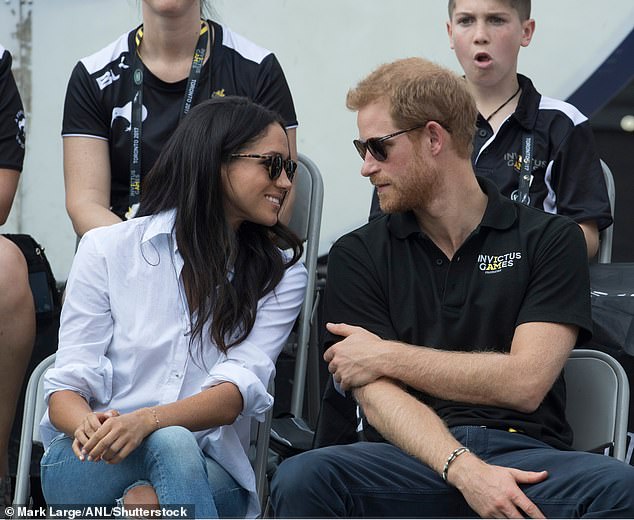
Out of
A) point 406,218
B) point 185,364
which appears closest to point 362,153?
point 406,218

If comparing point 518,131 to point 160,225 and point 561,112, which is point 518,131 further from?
point 160,225

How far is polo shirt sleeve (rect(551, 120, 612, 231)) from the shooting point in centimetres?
363

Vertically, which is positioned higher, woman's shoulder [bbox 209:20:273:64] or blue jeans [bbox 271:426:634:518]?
woman's shoulder [bbox 209:20:273:64]

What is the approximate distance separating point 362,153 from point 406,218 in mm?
198

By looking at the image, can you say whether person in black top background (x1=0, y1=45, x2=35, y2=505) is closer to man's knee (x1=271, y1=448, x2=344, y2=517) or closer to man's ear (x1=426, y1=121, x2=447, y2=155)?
man's knee (x1=271, y1=448, x2=344, y2=517)

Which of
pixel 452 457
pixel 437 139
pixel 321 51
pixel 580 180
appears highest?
pixel 321 51

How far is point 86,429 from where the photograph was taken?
2541 millimetres

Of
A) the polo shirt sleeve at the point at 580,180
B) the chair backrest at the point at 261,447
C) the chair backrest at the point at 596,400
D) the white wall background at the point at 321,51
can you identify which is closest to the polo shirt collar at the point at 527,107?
the polo shirt sleeve at the point at 580,180

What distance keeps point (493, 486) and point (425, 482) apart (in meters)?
0.18

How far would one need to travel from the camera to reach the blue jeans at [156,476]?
96.3 inches

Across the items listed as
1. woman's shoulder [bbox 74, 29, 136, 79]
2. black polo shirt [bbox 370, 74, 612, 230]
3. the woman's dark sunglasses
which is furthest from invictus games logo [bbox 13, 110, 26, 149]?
black polo shirt [bbox 370, 74, 612, 230]

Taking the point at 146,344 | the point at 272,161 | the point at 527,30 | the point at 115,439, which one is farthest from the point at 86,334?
the point at 527,30

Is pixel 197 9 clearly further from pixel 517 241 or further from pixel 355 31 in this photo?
pixel 517 241

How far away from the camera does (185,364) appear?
279 cm
